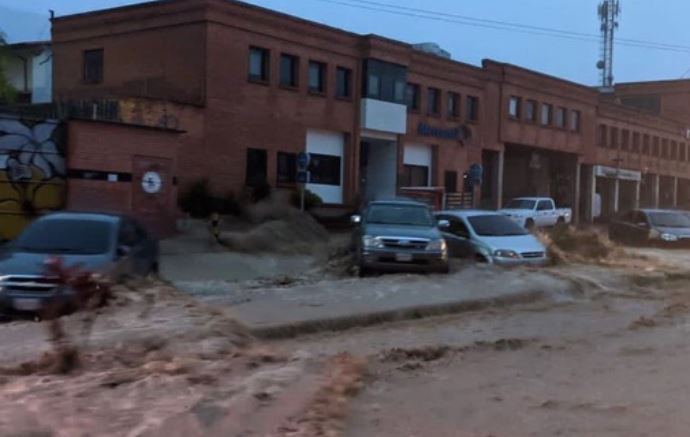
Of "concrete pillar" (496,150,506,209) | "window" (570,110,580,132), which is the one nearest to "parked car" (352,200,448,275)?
"concrete pillar" (496,150,506,209)

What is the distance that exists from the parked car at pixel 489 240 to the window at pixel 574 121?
39.6m

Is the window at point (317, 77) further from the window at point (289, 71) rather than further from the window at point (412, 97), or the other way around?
the window at point (412, 97)

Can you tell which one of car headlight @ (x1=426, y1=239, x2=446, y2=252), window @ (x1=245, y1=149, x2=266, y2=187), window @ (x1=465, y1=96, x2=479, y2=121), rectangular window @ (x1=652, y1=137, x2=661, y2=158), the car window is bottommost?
car headlight @ (x1=426, y1=239, x2=446, y2=252)

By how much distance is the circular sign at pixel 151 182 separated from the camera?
95.1ft

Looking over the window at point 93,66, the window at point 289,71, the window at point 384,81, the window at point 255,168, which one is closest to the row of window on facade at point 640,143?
the window at point 384,81

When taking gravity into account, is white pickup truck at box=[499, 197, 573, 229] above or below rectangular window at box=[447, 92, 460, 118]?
below

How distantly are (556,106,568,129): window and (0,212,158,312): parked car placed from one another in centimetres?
4685

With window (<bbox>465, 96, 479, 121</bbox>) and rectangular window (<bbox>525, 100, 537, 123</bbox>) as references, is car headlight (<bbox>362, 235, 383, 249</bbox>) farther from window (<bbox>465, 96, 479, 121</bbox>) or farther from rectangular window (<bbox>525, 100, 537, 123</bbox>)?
rectangular window (<bbox>525, 100, 537, 123</bbox>)

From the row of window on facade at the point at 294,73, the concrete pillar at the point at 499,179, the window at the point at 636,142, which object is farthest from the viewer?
the window at the point at 636,142

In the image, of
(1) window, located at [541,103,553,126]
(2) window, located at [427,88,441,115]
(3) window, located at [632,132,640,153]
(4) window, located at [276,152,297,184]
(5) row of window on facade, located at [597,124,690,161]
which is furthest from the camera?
(3) window, located at [632,132,640,153]

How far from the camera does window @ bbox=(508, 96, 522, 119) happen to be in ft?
178

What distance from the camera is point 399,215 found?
69.3ft

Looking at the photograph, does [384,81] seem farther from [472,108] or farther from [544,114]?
[544,114]

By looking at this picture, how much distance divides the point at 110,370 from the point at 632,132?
6514 centimetres
